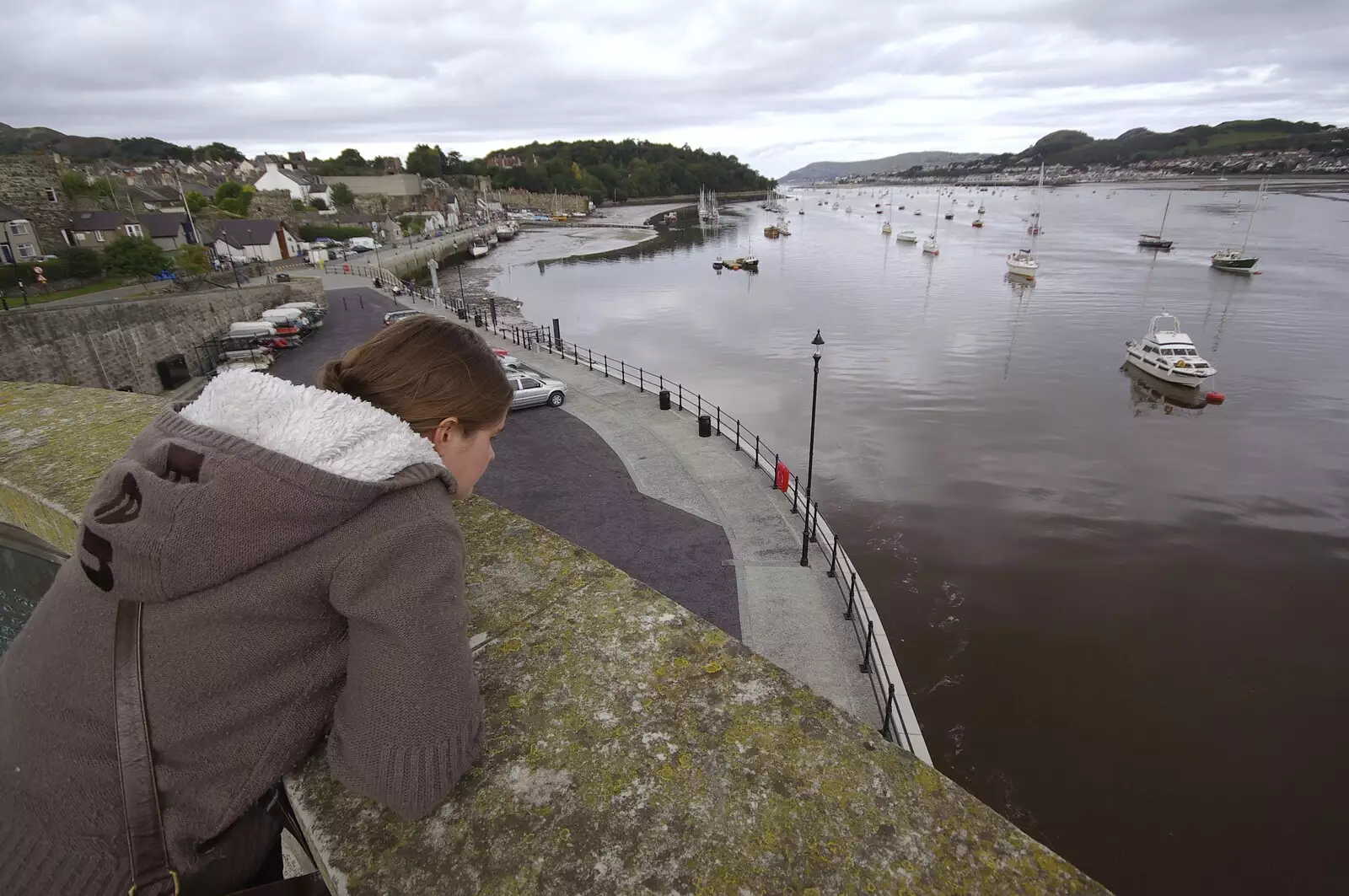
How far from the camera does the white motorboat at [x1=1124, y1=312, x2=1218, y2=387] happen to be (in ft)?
101

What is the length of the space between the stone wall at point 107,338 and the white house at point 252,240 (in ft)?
95.2

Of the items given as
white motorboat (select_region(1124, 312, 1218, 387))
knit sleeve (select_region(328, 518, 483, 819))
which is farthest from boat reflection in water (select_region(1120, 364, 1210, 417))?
A: knit sleeve (select_region(328, 518, 483, 819))

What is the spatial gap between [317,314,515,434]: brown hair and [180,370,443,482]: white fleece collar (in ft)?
0.27

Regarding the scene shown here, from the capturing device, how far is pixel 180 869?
1.49 metres

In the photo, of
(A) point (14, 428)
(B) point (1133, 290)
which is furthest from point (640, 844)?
(B) point (1133, 290)

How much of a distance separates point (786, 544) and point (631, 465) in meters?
5.03

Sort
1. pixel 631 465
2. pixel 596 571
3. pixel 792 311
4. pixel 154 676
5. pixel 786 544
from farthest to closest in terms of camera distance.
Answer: pixel 792 311
pixel 631 465
pixel 786 544
pixel 596 571
pixel 154 676

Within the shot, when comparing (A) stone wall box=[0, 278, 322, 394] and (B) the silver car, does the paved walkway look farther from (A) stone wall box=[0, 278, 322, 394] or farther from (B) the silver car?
(A) stone wall box=[0, 278, 322, 394]

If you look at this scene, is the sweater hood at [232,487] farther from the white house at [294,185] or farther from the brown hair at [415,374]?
the white house at [294,185]

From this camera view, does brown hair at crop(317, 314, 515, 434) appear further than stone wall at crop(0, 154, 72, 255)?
No

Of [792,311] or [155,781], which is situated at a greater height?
[155,781]

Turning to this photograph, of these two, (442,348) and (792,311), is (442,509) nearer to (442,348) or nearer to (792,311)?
(442,348)

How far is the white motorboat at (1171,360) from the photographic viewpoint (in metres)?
30.7

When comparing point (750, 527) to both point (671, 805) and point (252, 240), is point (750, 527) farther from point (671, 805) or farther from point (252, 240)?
point (252, 240)
